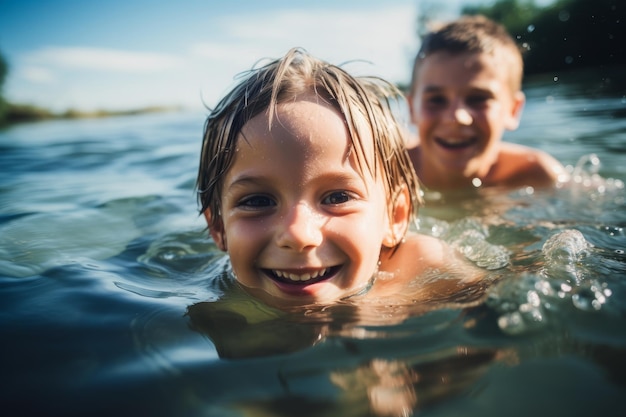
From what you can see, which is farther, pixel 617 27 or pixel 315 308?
pixel 617 27

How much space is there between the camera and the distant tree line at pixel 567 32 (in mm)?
6001

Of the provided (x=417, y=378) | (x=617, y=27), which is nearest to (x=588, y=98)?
(x=617, y=27)

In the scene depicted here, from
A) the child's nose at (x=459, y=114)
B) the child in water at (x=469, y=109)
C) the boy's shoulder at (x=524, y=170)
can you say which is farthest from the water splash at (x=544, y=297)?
the boy's shoulder at (x=524, y=170)

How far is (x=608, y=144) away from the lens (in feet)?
20.4

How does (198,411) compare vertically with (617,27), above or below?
below

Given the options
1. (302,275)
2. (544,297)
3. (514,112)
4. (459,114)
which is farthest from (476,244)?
(514,112)

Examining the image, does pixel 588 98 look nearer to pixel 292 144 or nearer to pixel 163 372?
→ pixel 292 144

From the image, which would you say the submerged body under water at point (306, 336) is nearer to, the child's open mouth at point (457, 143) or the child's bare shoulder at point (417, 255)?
the child's bare shoulder at point (417, 255)

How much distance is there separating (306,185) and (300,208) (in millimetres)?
94

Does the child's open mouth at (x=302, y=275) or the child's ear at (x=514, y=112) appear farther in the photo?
the child's ear at (x=514, y=112)

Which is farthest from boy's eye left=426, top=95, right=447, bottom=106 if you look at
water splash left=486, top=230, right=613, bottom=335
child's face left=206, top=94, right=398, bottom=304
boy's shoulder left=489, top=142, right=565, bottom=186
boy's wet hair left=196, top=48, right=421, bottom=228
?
water splash left=486, top=230, right=613, bottom=335

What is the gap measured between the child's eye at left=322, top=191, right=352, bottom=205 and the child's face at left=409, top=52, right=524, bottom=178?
262cm

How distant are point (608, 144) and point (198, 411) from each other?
6294 millimetres

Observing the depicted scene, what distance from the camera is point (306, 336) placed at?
181 centimetres
